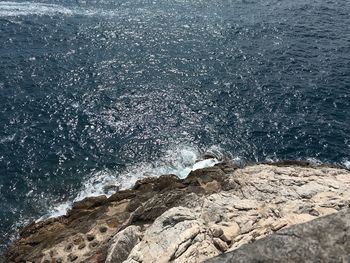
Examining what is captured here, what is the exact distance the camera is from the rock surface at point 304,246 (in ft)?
32.4

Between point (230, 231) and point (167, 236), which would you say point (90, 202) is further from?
point (230, 231)

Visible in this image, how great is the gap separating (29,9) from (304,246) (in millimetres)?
72838

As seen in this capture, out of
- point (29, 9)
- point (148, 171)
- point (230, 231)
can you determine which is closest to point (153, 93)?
point (148, 171)

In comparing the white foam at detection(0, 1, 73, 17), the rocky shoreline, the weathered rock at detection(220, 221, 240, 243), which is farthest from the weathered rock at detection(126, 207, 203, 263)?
the white foam at detection(0, 1, 73, 17)

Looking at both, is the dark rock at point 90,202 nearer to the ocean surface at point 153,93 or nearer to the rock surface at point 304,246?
the ocean surface at point 153,93

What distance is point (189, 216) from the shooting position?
25.4 meters

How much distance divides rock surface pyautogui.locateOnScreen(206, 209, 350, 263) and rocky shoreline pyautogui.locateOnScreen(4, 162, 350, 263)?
853 cm

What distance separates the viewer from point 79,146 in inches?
1766

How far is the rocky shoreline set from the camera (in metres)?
23.1

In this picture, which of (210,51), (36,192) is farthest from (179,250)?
(210,51)

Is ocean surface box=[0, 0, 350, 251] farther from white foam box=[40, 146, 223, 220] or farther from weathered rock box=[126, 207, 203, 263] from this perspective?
weathered rock box=[126, 207, 203, 263]

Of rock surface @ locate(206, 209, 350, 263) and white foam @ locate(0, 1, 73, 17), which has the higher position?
white foam @ locate(0, 1, 73, 17)

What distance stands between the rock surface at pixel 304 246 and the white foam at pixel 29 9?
69.0 meters

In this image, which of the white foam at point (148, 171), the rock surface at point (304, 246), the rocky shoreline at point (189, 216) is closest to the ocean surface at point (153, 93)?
the white foam at point (148, 171)
